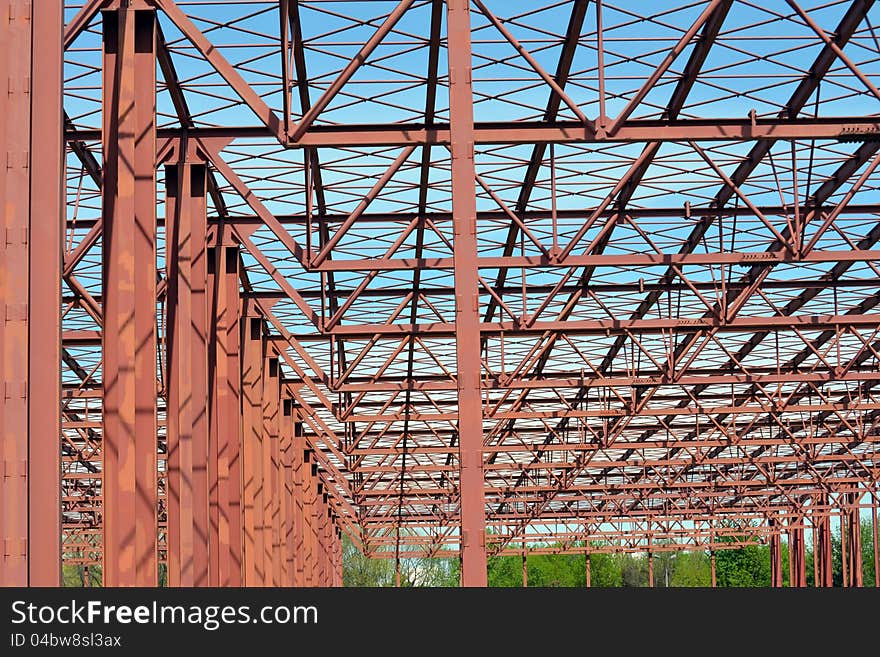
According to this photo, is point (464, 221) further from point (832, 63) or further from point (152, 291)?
point (832, 63)

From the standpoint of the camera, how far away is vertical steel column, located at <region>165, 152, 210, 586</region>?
20953 millimetres

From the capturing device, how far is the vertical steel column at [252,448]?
93.8 ft

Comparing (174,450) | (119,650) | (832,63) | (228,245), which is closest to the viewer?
(119,650)

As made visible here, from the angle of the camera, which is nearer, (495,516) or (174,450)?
(174,450)

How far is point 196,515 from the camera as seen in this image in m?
22.0

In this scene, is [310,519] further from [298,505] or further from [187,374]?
[187,374]

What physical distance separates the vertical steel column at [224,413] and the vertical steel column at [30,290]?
10.2 meters

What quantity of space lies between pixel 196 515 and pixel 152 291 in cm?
561

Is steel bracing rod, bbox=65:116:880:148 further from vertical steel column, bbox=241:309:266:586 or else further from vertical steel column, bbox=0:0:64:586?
vertical steel column, bbox=241:309:266:586

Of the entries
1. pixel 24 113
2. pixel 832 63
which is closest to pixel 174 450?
pixel 24 113

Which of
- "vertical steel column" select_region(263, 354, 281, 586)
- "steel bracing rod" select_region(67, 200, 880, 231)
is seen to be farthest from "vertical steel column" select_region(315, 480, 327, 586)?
"steel bracing rod" select_region(67, 200, 880, 231)

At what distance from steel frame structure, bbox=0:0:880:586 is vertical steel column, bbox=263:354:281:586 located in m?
0.11

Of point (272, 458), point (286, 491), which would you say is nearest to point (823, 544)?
point (286, 491)

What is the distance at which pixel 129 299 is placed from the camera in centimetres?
1709
